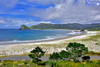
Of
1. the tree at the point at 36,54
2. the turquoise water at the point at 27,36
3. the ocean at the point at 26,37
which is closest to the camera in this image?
A: the tree at the point at 36,54

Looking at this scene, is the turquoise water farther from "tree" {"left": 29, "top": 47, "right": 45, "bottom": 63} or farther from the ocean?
"tree" {"left": 29, "top": 47, "right": 45, "bottom": 63}

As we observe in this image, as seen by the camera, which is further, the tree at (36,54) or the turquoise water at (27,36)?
the turquoise water at (27,36)

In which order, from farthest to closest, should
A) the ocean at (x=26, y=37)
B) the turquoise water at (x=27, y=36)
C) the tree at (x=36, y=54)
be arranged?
the turquoise water at (x=27, y=36) → the ocean at (x=26, y=37) → the tree at (x=36, y=54)

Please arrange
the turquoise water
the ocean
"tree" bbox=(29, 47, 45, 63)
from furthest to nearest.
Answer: the turquoise water, the ocean, "tree" bbox=(29, 47, 45, 63)

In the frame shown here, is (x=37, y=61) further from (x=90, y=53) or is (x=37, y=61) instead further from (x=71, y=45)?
(x=90, y=53)

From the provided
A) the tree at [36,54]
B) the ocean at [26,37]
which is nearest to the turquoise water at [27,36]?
the ocean at [26,37]

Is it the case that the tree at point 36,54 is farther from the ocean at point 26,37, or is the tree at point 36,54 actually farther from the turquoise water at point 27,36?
the turquoise water at point 27,36

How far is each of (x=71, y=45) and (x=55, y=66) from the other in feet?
20.7

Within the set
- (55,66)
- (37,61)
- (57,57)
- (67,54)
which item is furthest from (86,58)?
(55,66)

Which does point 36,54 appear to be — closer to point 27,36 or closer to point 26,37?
point 26,37

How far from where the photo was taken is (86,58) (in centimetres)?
1856

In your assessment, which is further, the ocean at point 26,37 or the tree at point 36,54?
the ocean at point 26,37

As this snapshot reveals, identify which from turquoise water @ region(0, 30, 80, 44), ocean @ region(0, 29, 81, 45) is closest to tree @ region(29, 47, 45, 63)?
ocean @ region(0, 29, 81, 45)

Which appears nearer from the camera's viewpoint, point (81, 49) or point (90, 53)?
point (81, 49)
